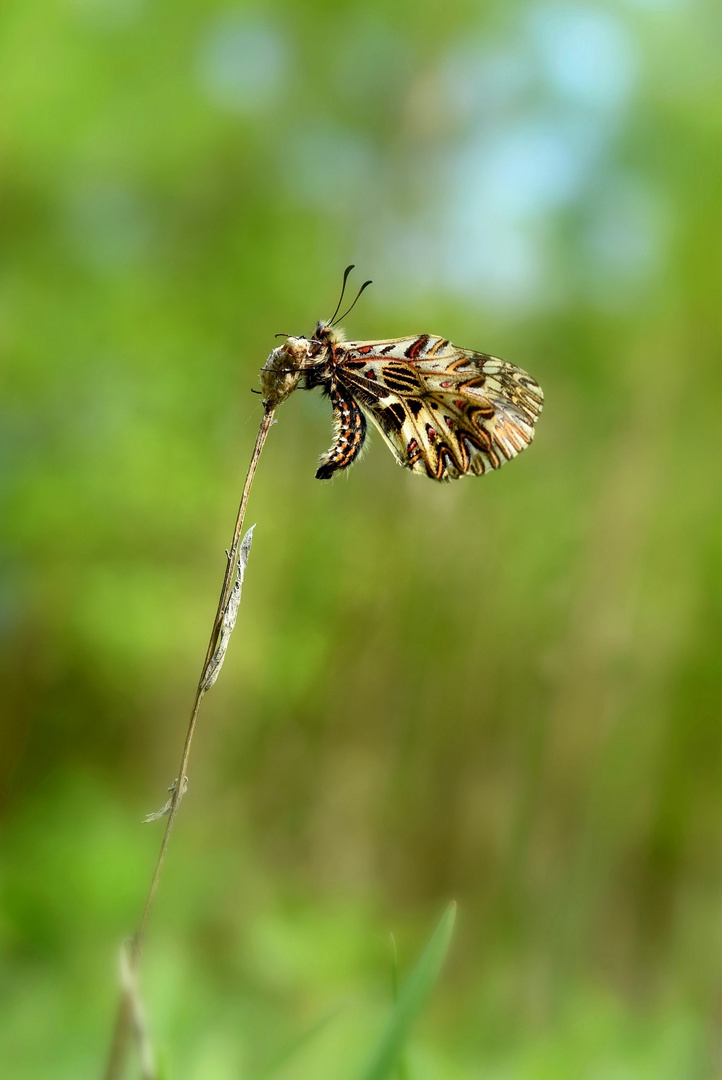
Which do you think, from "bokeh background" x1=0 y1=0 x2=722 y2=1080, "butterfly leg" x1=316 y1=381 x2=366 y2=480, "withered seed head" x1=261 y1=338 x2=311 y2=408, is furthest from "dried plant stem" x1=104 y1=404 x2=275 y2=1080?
"bokeh background" x1=0 y1=0 x2=722 y2=1080

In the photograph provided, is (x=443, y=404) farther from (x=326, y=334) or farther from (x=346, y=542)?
(x=346, y=542)

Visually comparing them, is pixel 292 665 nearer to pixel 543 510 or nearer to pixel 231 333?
pixel 231 333

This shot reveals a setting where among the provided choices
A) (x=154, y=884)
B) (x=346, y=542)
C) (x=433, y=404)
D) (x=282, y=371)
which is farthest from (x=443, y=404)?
(x=346, y=542)

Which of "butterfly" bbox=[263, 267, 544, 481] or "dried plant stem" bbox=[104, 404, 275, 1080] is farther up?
"butterfly" bbox=[263, 267, 544, 481]

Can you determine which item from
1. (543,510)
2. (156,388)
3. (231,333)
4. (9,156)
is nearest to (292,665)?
(156,388)

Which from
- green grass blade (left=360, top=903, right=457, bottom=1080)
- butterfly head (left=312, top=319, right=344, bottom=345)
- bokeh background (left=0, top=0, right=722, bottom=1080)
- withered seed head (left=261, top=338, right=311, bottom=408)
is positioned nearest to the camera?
green grass blade (left=360, top=903, right=457, bottom=1080)

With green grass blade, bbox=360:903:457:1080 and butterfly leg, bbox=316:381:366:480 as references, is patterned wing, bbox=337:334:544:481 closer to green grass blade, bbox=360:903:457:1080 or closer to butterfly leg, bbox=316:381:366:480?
butterfly leg, bbox=316:381:366:480

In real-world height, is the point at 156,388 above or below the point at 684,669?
above
